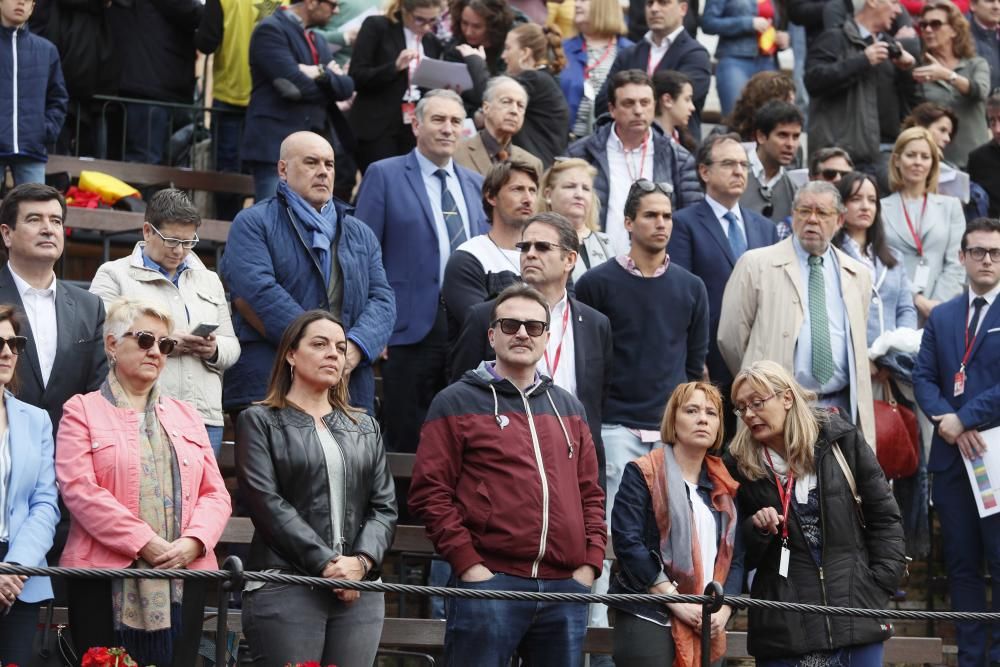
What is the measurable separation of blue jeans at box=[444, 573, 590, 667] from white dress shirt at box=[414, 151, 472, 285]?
2.62 meters

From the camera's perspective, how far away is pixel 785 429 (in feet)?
23.2

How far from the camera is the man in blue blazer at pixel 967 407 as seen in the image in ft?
26.7

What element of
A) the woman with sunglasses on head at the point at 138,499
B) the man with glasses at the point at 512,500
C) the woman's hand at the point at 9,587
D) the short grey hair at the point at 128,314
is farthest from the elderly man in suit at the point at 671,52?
the woman's hand at the point at 9,587

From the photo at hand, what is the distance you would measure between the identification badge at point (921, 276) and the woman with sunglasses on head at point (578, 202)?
7.83 feet

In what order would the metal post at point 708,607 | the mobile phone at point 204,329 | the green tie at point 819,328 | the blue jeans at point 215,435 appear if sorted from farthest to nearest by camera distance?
the green tie at point 819,328, the blue jeans at point 215,435, the mobile phone at point 204,329, the metal post at point 708,607

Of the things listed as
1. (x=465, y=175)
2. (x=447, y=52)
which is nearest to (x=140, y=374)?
(x=465, y=175)

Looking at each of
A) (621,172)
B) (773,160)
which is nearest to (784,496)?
(621,172)

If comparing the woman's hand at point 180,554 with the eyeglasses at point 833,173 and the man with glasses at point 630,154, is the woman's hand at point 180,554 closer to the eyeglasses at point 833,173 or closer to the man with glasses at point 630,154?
the man with glasses at point 630,154

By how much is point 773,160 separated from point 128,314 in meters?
5.09

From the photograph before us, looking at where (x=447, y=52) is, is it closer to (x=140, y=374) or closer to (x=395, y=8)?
(x=395, y=8)

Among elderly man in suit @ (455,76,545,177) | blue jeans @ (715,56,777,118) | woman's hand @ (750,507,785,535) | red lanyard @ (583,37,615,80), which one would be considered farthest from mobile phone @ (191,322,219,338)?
blue jeans @ (715,56,777,118)

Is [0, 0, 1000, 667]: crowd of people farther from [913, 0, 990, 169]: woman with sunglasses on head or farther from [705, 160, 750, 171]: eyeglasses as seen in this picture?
[913, 0, 990, 169]: woman with sunglasses on head

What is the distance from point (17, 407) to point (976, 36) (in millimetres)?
8878

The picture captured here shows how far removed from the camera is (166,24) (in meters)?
11.2
